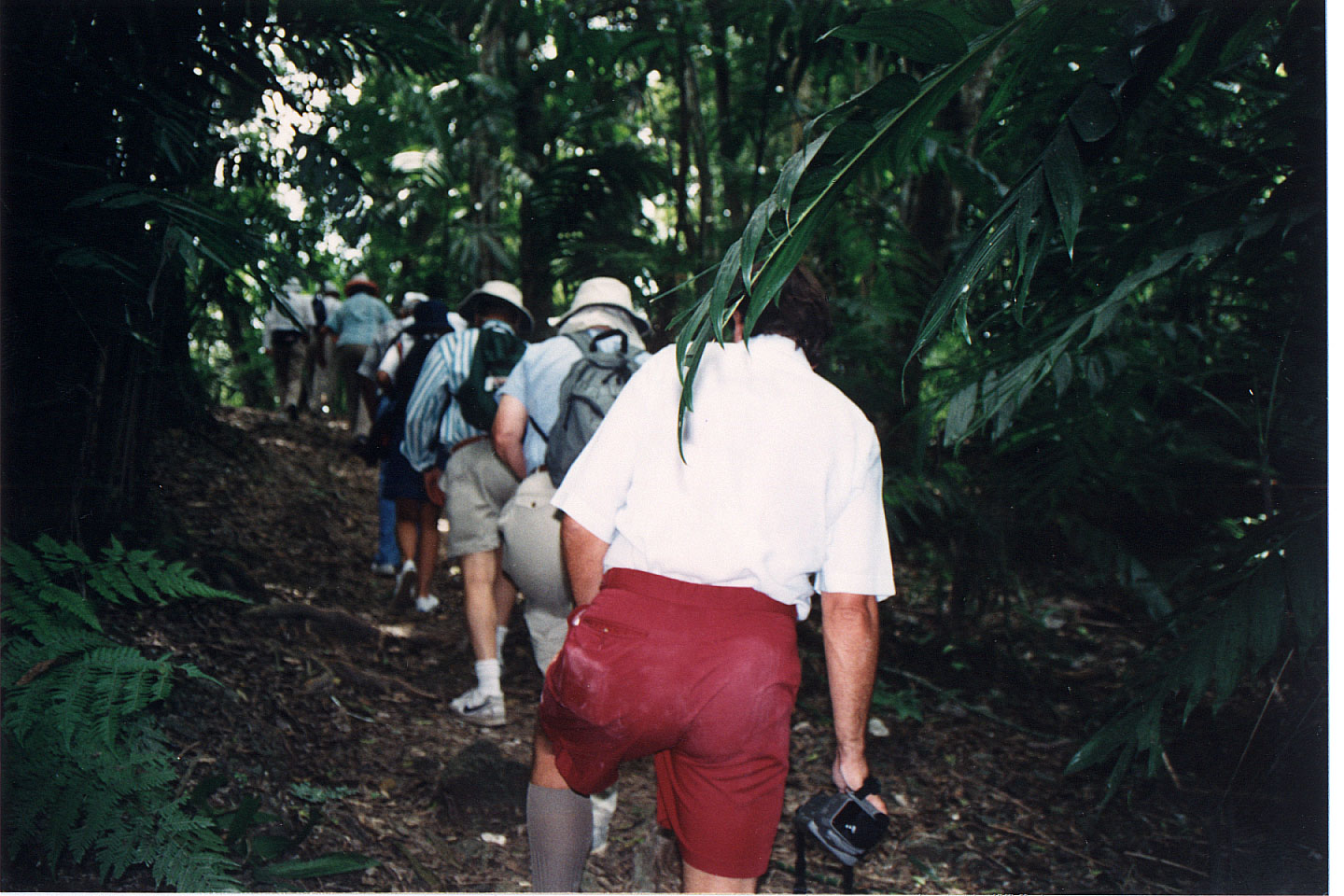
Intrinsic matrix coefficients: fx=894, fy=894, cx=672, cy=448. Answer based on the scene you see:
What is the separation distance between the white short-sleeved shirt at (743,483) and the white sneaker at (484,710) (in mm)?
2312

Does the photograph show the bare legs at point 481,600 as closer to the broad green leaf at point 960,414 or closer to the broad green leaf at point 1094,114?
the broad green leaf at point 960,414

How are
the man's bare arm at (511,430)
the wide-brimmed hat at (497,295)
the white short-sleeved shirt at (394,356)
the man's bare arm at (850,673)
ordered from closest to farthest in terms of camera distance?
1. the man's bare arm at (850,673)
2. the man's bare arm at (511,430)
3. the wide-brimmed hat at (497,295)
4. the white short-sleeved shirt at (394,356)

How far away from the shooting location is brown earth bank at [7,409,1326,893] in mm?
2908

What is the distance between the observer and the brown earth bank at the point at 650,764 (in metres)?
2.91

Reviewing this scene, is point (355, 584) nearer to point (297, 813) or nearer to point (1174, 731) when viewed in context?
point (297, 813)

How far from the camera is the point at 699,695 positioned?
68.0 inches

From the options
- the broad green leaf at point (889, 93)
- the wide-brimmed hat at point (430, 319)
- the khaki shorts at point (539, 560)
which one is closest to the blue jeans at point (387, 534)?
the wide-brimmed hat at point (430, 319)

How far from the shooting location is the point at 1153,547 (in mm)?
5805

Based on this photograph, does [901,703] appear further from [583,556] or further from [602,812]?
[583,556]

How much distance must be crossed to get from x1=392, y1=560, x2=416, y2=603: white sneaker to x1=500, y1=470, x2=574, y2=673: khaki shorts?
2760 millimetres

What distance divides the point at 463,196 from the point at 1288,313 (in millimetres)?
9244

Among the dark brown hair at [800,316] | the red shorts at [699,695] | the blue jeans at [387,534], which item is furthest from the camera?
the blue jeans at [387,534]

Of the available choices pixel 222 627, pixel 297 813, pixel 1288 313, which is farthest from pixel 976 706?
pixel 222 627

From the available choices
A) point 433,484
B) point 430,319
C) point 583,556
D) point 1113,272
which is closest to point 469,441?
point 433,484
